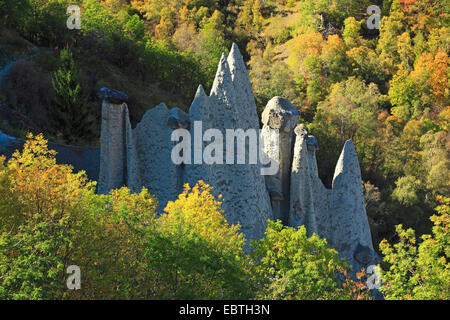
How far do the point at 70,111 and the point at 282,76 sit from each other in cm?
3782

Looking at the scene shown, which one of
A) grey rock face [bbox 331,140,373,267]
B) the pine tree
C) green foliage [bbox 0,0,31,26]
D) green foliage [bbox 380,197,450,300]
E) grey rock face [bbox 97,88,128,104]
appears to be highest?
green foliage [bbox 0,0,31,26]

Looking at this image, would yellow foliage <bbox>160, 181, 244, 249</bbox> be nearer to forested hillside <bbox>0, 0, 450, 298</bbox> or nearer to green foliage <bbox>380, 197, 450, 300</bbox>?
forested hillside <bbox>0, 0, 450, 298</bbox>

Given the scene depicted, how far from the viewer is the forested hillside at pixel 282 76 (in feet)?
111

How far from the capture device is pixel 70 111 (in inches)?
1296

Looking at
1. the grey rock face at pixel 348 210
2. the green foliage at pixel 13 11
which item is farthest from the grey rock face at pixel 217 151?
the green foliage at pixel 13 11

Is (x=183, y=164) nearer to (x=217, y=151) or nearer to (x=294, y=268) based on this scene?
(x=217, y=151)

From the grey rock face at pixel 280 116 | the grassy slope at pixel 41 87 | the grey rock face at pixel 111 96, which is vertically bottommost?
the grey rock face at pixel 111 96

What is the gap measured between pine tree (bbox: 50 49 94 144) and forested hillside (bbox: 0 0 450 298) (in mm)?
84

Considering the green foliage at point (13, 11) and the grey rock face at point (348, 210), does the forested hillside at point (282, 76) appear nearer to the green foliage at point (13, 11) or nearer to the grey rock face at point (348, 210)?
the green foliage at point (13, 11)

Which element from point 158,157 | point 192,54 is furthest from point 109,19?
point 158,157

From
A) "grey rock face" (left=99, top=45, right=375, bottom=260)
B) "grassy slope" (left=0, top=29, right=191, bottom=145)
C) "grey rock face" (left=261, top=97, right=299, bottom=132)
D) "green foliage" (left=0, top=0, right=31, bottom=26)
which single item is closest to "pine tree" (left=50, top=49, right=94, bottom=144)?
"grassy slope" (left=0, top=29, right=191, bottom=145)

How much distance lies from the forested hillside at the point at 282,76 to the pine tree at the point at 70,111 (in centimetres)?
8

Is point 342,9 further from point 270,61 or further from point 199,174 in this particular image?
point 199,174

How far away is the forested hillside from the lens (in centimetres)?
3372
